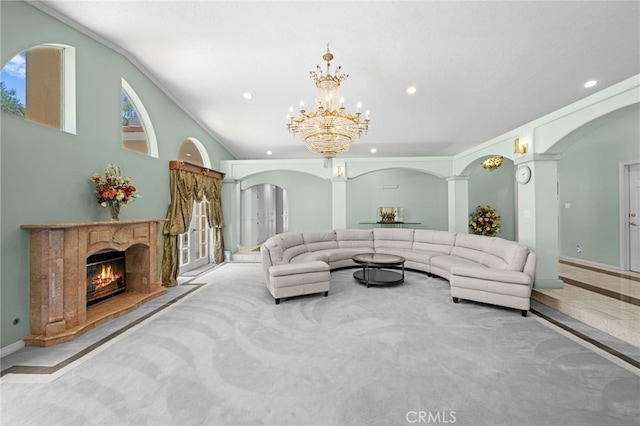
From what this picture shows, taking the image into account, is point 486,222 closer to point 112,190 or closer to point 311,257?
point 311,257

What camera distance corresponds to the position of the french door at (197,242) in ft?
18.2

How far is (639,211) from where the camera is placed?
478cm

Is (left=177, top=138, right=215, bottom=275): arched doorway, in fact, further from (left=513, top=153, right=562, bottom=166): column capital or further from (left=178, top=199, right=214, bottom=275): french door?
(left=513, top=153, right=562, bottom=166): column capital

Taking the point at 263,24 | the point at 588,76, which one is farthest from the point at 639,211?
the point at 263,24

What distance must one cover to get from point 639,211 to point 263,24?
7.57 meters

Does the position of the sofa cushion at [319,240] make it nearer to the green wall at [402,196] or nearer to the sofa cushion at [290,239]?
the sofa cushion at [290,239]

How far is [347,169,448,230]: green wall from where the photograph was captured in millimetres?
8375

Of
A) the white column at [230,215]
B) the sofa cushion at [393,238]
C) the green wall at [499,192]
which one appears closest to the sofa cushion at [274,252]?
the sofa cushion at [393,238]

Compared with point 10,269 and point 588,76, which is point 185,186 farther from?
point 588,76

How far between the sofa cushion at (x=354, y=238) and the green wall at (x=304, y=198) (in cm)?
283

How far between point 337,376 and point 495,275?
8.96 ft

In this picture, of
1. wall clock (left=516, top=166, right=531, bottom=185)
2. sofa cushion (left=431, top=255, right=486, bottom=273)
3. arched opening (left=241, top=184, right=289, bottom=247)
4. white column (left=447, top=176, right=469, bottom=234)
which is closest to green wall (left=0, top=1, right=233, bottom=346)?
arched opening (left=241, top=184, right=289, bottom=247)

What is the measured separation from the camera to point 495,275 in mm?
3398

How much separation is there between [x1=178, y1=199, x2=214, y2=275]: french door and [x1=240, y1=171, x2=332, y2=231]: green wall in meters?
3.02
